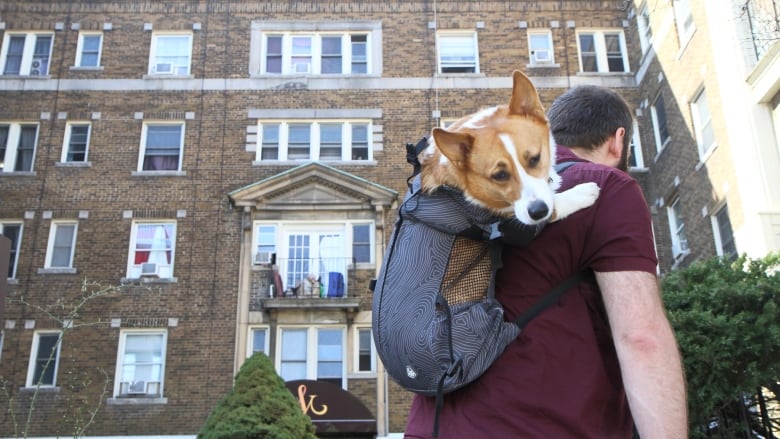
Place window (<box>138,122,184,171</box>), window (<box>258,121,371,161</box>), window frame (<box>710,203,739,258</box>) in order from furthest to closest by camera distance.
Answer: window (<box>258,121,371,161</box>) → window (<box>138,122,184,171</box>) → window frame (<box>710,203,739,258</box>)

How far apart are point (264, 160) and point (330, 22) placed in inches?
222

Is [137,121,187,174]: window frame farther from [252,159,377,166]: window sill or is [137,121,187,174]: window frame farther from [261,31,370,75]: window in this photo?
[261,31,370,75]: window

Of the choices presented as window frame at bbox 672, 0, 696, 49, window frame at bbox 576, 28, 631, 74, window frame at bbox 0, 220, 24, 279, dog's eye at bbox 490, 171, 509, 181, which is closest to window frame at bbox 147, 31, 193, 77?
window frame at bbox 0, 220, 24, 279

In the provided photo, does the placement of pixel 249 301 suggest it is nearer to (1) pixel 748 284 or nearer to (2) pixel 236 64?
(2) pixel 236 64

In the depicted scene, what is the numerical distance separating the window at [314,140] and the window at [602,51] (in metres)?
8.09

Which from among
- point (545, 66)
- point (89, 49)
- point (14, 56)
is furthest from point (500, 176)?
point (14, 56)

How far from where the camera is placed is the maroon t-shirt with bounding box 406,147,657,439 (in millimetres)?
2355

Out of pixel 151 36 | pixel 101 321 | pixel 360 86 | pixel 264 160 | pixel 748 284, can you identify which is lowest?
pixel 748 284

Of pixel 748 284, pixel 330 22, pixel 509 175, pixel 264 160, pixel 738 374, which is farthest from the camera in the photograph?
pixel 330 22

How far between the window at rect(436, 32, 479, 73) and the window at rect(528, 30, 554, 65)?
1951 millimetres

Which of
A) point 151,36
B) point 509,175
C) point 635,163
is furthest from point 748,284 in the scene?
point 151,36

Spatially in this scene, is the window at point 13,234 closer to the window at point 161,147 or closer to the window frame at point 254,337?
the window at point 161,147

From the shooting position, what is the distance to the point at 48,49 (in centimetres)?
2709

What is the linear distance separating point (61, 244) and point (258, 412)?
1105 centimetres
